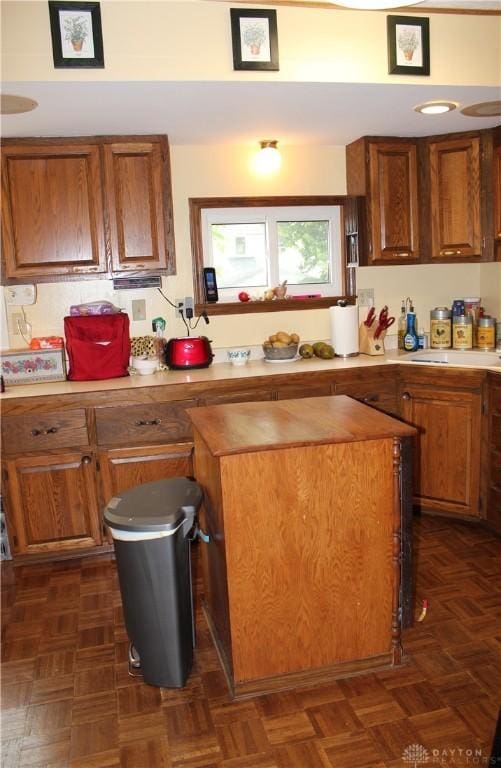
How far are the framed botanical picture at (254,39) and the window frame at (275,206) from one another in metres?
1.13

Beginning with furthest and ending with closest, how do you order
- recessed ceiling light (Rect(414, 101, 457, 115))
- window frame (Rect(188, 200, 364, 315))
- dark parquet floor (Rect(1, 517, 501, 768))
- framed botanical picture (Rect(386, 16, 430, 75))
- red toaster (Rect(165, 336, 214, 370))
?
window frame (Rect(188, 200, 364, 315))
red toaster (Rect(165, 336, 214, 370))
recessed ceiling light (Rect(414, 101, 457, 115))
framed botanical picture (Rect(386, 16, 430, 75))
dark parquet floor (Rect(1, 517, 501, 768))

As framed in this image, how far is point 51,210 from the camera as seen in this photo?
122 inches

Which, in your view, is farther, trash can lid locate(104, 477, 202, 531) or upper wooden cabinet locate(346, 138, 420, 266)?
upper wooden cabinet locate(346, 138, 420, 266)

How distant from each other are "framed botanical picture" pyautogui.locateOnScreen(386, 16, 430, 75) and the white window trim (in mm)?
1156

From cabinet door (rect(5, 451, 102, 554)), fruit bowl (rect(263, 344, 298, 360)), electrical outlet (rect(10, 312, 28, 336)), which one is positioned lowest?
cabinet door (rect(5, 451, 102, 554))

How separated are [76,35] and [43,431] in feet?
5.55

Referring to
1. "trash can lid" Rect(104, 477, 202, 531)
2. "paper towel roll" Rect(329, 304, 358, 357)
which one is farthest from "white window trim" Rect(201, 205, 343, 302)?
"trash can lid" Rect(104, 477, 202, 531)

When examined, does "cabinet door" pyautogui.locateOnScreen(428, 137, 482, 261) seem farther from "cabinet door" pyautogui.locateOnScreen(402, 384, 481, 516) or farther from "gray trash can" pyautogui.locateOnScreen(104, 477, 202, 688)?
"gray trash can" pyautogui.locateOnScreen(104, 477, 202, 688)

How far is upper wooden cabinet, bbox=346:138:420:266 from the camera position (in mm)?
3443

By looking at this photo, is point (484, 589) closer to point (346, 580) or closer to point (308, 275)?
point (346, 580)

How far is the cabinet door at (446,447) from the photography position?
3133mm

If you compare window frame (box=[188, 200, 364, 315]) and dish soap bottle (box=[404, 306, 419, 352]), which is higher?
window frame (box=[188, 200, 364, 315])

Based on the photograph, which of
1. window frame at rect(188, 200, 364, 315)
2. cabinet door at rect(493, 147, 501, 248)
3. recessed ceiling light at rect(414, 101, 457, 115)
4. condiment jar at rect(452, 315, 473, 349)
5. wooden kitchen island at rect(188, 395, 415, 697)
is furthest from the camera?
condiment jar at rect(452, 315, 473, 349)

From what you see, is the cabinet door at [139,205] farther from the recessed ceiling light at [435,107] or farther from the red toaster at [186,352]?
the recessed ceiling light at [435,107]
